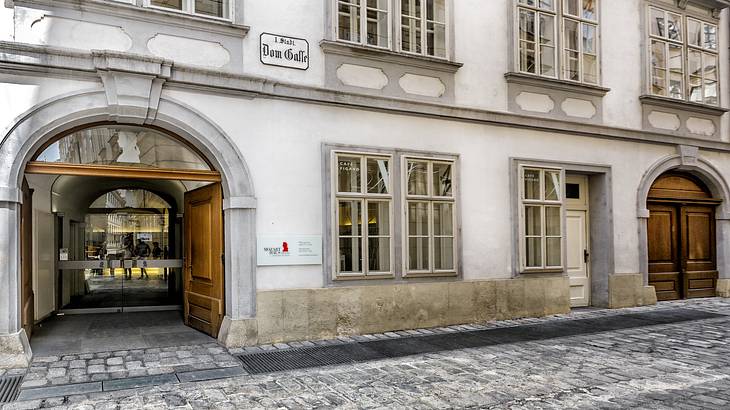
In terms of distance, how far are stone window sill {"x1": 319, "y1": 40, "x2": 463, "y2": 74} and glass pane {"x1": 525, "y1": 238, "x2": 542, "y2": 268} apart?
10.5 ft

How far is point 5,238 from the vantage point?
21.2 feet

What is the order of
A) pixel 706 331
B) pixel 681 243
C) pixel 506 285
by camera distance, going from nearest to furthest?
1. pixel 706 331
2. pixel 506 285
3. pixel 681 243

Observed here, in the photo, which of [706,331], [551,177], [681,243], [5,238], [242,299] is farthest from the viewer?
[681,243]

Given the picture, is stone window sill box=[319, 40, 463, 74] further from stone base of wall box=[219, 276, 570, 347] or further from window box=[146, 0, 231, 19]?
stone base of wall box=[219, 276, 570, 347]

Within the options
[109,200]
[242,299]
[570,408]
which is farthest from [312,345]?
[109,200]

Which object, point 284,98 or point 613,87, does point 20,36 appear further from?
point 613,87

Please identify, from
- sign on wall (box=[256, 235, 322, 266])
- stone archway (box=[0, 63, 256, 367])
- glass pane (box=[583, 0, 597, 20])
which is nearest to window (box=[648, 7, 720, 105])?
glass pane (box=[583, 0, 597, 20])

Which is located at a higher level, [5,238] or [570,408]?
[5,238]

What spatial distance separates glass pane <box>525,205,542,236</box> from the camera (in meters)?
10.2

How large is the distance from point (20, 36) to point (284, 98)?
3.17 meters

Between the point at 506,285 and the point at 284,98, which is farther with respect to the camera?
the point at 506,285

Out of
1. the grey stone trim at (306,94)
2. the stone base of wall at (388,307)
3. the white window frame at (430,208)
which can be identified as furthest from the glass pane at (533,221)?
the white window frame at (430,208)

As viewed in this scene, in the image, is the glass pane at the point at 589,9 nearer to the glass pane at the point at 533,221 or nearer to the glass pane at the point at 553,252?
the glass pane at the point at 533,221

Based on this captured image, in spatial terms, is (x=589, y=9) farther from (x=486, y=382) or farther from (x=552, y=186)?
(x=486, y=382)
